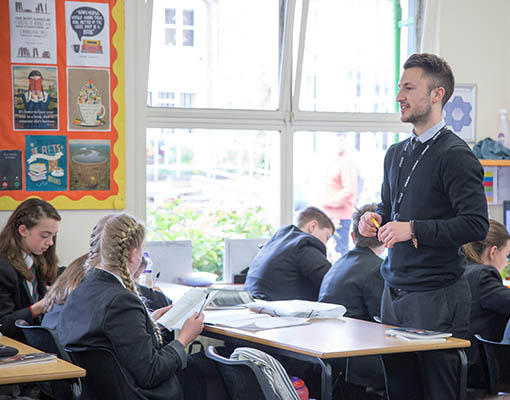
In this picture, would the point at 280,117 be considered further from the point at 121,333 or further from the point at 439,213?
the point at 121,333

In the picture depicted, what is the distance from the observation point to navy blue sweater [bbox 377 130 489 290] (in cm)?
285

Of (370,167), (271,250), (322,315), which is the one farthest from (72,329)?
(370,167)

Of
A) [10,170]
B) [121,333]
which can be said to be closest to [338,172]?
[10,170]

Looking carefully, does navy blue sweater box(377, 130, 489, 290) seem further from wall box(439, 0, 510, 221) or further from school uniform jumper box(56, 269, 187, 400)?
wall box(439, 0, 510, 221)

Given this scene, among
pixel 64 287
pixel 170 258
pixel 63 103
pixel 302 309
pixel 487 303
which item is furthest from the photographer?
pixel 170 258

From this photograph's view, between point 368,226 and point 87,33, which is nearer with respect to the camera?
point 368,226

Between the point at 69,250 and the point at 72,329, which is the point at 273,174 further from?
the point at 72,329

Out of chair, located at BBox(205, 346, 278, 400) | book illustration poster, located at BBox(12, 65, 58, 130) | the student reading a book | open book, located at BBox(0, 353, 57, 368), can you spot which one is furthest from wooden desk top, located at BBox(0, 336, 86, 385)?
book illustration poster, located at BBox(12, 65, 58, 130)

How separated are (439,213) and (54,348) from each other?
161cm

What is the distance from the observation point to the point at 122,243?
289 cm

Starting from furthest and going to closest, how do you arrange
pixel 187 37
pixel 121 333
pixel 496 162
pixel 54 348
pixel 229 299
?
1. pixel 496 162
2. pixel 187 37
3. pixel 229 299
4. pixel 54 348
5. pixel 121 333

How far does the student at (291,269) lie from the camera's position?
4.38 metres

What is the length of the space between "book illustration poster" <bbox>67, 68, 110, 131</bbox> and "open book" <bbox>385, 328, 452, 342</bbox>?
2.69m

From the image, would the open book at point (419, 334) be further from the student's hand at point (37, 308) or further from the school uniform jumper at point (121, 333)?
the student's hand at point (37, 308)
